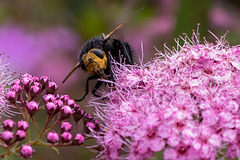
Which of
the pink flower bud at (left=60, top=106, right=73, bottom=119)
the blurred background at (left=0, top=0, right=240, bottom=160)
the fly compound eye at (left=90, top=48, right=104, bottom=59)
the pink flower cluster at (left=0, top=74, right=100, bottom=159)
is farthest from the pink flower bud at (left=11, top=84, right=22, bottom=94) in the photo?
the blurred background at (left=0, top=0, right=240, bottom=160)

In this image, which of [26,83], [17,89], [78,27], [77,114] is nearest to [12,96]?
[17,89]

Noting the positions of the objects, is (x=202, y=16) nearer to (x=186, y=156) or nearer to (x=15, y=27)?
(x=186, y=156)

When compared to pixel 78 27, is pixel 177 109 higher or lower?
lower

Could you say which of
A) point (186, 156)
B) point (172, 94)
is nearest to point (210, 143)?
point (186, 156)

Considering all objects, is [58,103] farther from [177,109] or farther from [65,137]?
[177,109]

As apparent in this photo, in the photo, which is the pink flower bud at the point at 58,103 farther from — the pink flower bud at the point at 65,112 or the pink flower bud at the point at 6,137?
the pink flower bud at the point at 6,137

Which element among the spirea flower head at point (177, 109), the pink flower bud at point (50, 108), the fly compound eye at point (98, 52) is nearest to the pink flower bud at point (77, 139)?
the spirea flower head at point (177, 109)
